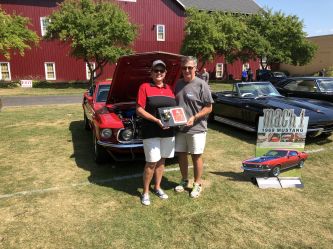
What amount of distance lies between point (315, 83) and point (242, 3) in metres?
29.2

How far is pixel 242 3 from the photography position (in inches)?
1433

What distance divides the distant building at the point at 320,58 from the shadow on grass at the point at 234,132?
3786 cm

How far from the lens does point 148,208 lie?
4152 mm

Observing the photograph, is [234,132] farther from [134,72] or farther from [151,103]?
[151,103]

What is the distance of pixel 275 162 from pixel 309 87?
632cm

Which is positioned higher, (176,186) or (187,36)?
(187,36)

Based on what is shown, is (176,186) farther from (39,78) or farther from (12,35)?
(39,78)

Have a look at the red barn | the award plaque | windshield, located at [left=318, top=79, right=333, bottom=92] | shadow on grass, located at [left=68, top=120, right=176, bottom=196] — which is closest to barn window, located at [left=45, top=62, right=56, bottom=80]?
the red barn

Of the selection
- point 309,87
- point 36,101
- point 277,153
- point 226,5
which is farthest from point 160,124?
point 226,5

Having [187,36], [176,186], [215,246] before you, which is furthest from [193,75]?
[187,36]

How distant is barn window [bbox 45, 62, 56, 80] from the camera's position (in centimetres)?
2882

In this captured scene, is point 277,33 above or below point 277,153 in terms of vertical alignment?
above

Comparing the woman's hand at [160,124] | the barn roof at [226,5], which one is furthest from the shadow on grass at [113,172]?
the barn roof at [226,5]

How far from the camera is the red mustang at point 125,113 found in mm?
5215
